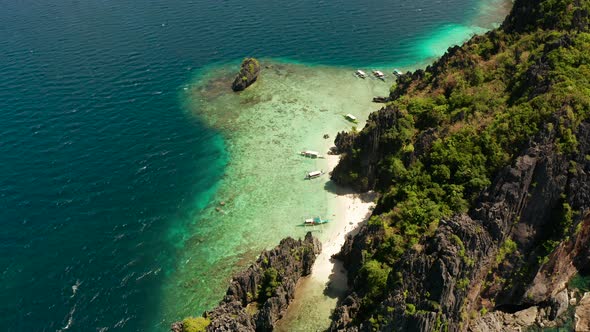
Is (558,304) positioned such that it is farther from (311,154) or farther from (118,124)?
(118,124)

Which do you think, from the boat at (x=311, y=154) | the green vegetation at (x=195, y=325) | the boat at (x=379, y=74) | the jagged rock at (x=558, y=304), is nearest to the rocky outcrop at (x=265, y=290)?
the green vegetation at (x=195, y=325)

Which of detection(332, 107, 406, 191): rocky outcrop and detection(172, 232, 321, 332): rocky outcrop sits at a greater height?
detection(332, 107, 406, 191): rocky outcrop

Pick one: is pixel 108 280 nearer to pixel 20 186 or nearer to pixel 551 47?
pixel 20 186

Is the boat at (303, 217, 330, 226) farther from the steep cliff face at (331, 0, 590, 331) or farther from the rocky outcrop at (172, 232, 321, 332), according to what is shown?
the steep cliff face at (331, 0, 590, 331)

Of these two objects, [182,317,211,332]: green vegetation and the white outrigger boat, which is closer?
[182,317,211,332]: green vegetation

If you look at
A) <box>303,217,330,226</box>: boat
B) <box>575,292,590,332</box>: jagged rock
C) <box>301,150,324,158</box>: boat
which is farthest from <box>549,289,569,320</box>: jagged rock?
<box>301,150,324,158</box>: boat

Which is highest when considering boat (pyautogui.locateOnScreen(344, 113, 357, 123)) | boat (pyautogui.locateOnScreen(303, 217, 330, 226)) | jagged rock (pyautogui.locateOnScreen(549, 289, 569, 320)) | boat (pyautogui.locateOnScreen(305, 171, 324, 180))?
A: boat (pyautogui.locateOnScreen(344, 113, 357, 123))

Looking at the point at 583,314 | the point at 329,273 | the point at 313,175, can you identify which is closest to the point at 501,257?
the point at 583,314

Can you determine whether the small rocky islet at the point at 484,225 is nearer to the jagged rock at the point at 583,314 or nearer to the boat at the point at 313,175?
the jagged rock at the point at 583,314
